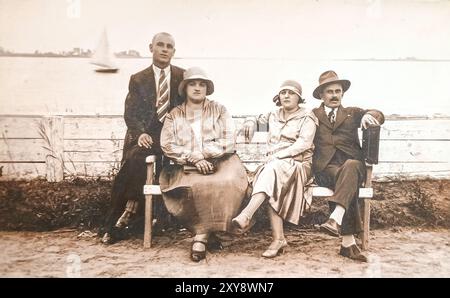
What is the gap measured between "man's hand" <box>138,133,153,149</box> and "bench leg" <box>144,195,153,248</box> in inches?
13.8

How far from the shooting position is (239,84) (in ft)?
10.3

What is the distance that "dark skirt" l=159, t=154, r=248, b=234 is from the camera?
9.33 feet

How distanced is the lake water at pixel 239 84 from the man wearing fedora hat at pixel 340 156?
0.26 feet

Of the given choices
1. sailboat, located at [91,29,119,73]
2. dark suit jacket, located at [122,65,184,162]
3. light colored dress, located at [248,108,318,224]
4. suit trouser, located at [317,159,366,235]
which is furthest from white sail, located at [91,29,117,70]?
suit trouser, located at [317,159,366,235]

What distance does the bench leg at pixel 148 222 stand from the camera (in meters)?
2.91

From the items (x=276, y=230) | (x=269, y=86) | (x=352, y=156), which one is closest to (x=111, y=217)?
(x=276, y=230)

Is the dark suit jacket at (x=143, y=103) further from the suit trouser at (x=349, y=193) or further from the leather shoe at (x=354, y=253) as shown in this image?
the leather shoe at (x=354, y=253)

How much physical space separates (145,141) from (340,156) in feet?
4.45

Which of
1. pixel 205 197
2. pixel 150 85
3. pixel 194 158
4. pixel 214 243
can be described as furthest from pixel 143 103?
pixel 214 243

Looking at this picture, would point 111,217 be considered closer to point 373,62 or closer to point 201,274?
point 201,274

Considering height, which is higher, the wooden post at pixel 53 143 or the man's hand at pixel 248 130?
the man's hand at pixel 248 130

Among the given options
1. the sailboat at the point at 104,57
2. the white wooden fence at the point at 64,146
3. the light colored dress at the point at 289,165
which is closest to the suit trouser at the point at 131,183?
the white wooden fence at the point at 64,146

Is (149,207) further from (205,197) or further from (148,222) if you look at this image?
(205,197)
